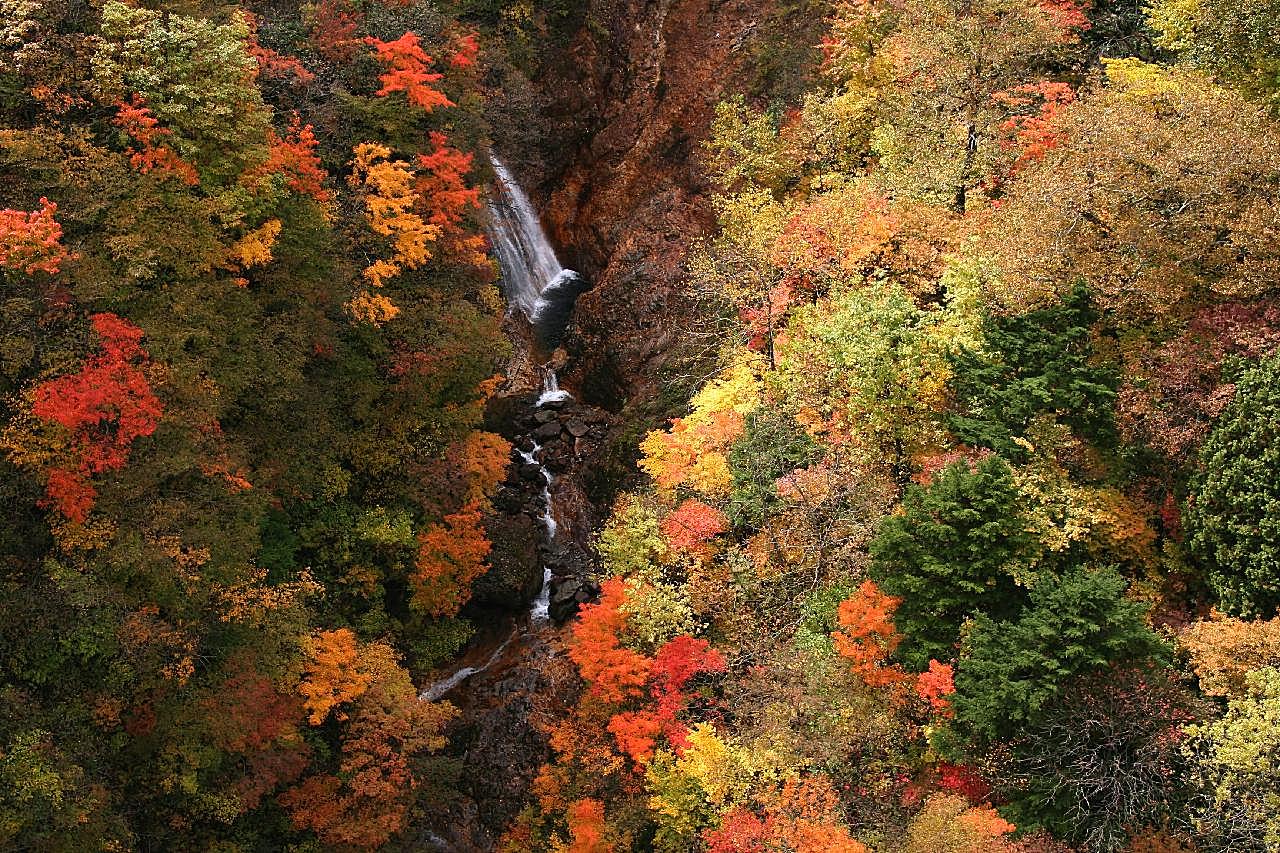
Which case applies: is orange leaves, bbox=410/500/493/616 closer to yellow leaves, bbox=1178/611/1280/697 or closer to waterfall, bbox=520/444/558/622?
waterfall, bbox=520/444/558/622

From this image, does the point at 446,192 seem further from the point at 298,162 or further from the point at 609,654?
the point at 609,654

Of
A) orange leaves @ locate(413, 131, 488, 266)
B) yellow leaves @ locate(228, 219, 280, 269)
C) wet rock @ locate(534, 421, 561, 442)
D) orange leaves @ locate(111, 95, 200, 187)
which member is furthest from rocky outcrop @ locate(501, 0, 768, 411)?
orange leaves @ locate(111, 95, 200, 187)

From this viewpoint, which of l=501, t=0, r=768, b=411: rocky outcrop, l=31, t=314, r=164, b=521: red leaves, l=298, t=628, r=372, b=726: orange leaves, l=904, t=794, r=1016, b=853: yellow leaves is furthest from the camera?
l=501, t=0, r=768, b=411: rocky outcrop

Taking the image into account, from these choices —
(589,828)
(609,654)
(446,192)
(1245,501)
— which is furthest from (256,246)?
(1245,501)

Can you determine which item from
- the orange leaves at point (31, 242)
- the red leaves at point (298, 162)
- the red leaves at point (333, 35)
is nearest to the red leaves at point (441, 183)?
the red leaves at point (298, 162)

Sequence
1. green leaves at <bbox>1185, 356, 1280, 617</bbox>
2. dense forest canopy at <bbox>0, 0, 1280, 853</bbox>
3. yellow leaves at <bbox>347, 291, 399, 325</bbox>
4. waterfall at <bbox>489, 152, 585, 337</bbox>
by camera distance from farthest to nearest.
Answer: waterfall at <bbox>489, 152, 585, 337</bbox>, yellow leaves at <bbox>347, 291, 399, 325</bbox>, dense forest canopy at <bbox>0, 0, 1280, 853</bbox>, green leaves at <bbox>1185, 356, 1280, 617</bbox>

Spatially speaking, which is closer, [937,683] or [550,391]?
[937,683]

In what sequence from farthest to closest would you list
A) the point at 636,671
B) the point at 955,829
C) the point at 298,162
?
the point at 298,162 < the point at 636,671 < the point at 955,829
